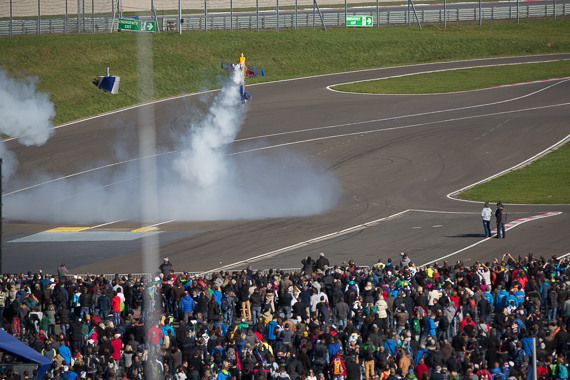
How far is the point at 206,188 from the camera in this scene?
4362cm

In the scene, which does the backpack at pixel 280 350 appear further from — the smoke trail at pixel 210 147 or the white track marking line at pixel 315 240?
the smoke trail at pixel 210 147

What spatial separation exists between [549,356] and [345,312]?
6138mm

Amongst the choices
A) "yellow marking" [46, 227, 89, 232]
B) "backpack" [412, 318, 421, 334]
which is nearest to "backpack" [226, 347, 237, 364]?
"backpack" [412, 318, 421, 334]

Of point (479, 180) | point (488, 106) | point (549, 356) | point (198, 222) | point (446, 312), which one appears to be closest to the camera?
point (549, 356)

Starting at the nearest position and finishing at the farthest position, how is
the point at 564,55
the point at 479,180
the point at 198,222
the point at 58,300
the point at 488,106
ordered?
1. the point at 58,300
2. the point at 198,222
3. the point at 479,180
4. the point at 488,106
5. the point at 564,55

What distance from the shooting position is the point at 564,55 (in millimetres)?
76688

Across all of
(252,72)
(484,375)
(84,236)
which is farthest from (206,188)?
(484,375)

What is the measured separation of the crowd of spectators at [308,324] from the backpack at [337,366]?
5cm

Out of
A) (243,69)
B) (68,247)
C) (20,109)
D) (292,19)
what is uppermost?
(292,19)

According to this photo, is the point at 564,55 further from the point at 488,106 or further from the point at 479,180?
the point at 479,180

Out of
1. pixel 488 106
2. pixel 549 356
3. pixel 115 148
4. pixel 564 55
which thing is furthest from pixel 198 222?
pixel 564 55

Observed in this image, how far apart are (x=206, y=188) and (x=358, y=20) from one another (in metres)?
45.5

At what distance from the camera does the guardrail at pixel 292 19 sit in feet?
232

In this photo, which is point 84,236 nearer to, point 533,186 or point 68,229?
point 68,229
